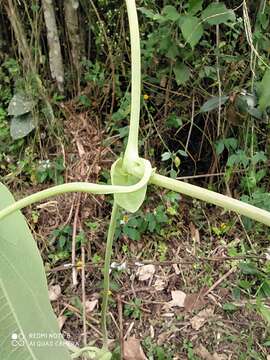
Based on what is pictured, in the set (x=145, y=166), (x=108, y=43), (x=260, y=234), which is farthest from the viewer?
(x=108, y=43)

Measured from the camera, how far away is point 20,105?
5.59 ft

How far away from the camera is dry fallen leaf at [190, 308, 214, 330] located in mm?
1380

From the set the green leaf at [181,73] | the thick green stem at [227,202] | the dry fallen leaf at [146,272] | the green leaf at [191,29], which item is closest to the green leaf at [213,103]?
the green leaf at [181,73]

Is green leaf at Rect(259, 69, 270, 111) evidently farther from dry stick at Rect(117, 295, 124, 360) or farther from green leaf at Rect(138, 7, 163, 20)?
dry stick at Rect(117, 295, 124, 360)

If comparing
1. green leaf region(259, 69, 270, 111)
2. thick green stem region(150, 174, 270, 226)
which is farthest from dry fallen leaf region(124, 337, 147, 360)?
thick green stem region(150, 174, 270, 226)

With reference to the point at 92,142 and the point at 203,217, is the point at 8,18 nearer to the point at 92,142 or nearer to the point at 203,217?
the point at 92,142

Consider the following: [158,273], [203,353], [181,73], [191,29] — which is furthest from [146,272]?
[191,29]

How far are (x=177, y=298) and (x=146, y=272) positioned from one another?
0.38 ft

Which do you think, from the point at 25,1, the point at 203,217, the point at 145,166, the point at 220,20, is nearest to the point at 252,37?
the point at 220,20

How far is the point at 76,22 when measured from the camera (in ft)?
5.53

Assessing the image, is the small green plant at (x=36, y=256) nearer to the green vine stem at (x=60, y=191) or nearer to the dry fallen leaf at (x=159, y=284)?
the green vine stem at (x=60, y=191)

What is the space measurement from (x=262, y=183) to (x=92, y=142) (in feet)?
1.70

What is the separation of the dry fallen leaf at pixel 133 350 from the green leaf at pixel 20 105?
2.46 ft

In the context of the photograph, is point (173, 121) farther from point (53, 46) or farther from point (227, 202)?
point (227, 202)
